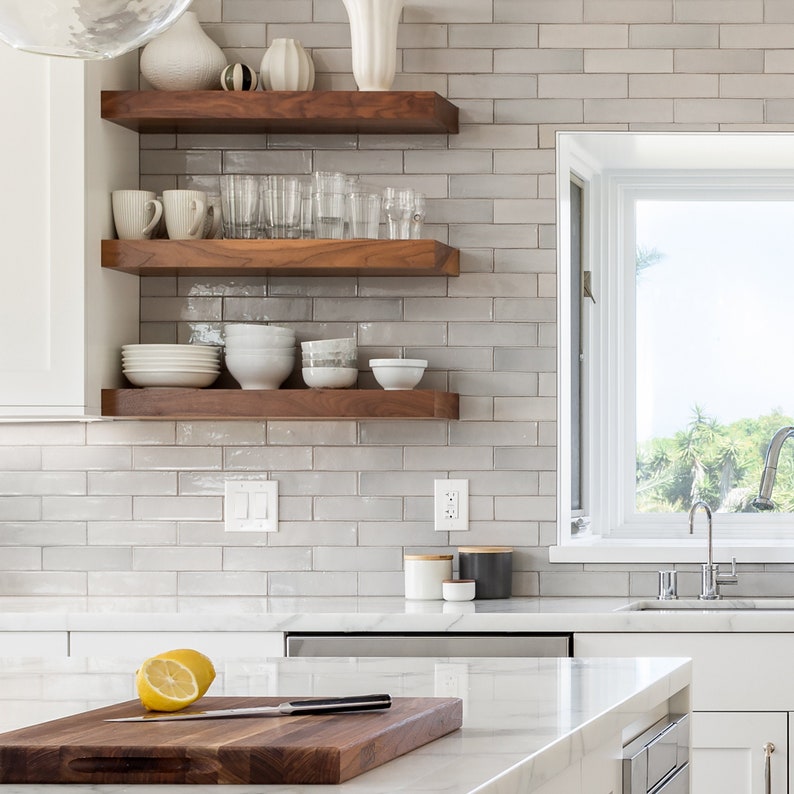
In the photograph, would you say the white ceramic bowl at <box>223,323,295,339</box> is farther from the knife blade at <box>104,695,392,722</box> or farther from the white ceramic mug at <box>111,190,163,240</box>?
the knife blade at <box>104,695,392,722</box>

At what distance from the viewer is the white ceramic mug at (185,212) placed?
3.24m

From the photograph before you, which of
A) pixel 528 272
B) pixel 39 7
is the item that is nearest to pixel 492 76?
pixel 528 272

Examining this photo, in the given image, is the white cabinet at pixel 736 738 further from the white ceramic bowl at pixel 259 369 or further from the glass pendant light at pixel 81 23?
the glass pendant light at pixel 81 23

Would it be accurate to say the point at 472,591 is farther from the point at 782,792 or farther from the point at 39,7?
the point at 39,7

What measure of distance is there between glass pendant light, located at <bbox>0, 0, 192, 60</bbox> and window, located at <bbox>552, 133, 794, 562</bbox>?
8.11 ft

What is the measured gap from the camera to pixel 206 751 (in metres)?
1.24

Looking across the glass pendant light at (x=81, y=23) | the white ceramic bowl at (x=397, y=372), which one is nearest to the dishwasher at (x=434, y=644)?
the white ceramic bowl at (x=397, y=372)

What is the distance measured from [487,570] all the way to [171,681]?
5.75 ft

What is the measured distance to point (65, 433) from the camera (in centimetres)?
343

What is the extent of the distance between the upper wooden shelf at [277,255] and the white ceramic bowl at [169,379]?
0.27m

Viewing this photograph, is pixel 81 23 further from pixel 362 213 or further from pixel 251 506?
pixel 251 506

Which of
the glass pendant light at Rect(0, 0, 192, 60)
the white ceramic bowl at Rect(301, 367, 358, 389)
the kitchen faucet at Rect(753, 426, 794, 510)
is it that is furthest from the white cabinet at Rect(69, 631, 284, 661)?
the glass pendant light at Rect(0, 0, 192, 60)

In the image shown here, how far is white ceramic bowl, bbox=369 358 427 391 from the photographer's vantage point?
10.5ft

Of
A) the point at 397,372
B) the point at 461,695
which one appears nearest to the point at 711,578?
the point at 397,372
